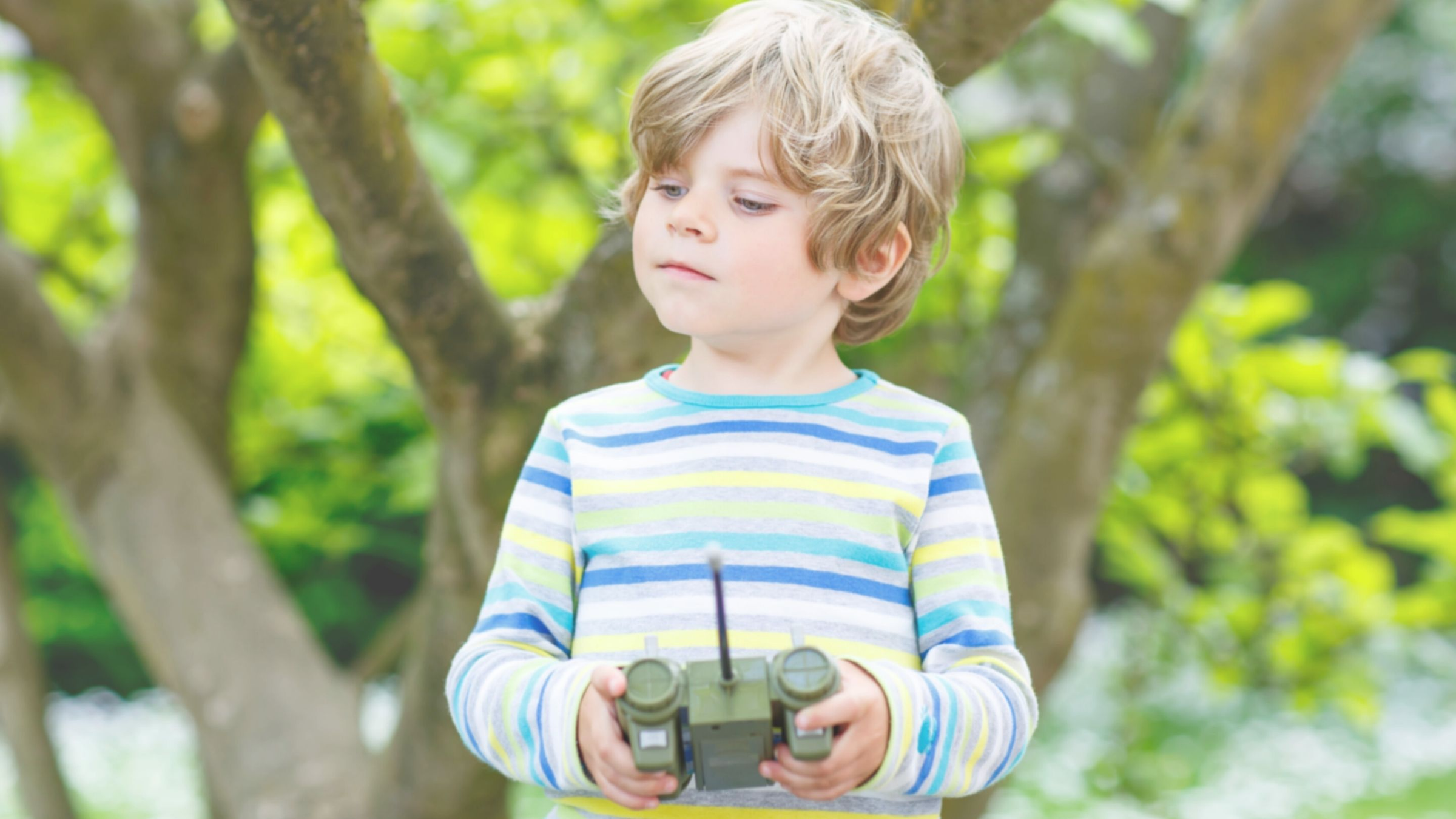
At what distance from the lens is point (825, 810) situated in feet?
3.15

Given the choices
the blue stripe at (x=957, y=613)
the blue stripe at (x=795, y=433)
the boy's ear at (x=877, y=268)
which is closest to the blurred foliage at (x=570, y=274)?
the boy's ear at (x=877, y=268)

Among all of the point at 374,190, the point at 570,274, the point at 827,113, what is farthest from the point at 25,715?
the point at 827,113

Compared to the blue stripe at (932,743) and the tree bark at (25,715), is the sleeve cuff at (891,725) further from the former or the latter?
the tree bark at (25,715)

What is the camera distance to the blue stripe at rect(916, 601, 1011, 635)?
0.97 meters

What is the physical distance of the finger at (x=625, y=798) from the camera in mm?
862

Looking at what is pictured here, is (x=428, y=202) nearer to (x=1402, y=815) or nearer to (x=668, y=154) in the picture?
(x=668, y=154)

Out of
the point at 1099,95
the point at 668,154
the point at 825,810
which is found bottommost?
the point at 825,810

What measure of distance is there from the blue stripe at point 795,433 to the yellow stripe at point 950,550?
8 centimetres

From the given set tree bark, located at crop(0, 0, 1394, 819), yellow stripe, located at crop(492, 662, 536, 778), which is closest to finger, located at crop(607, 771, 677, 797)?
yellow stripe, located at crop(492, 662, 536, 778)

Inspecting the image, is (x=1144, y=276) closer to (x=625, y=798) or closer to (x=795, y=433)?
(x=795, y=433)

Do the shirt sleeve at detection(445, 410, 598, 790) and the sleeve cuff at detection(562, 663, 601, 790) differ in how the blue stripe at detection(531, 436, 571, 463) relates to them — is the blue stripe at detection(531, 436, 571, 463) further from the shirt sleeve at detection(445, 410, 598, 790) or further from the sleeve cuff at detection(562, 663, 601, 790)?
the sleeve cuff at detection(562, 663, 601, 790)

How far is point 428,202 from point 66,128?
6.47 feet

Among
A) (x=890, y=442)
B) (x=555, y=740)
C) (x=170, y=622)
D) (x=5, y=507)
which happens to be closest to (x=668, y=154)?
(x=890, y=442)

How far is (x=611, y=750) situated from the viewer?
0.86 m
